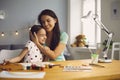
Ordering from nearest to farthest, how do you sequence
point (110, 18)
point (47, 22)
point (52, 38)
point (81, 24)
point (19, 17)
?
point (47, 22) < point (52, 38) < point (110, 18) < point (19, 17) < point (81, 24)

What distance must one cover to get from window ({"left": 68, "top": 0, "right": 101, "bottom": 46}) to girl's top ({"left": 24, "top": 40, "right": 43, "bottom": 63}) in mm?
3308

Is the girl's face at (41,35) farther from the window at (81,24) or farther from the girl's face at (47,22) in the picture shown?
the window at (81,24)

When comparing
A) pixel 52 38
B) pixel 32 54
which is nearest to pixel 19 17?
pixel 52 38

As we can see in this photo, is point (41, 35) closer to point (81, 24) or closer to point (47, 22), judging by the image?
point (47, 22)

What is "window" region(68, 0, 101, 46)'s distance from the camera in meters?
5.55

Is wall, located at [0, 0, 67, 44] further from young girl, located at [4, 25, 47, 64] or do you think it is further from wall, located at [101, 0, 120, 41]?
young girl, located at [4, 25, 47, 64]

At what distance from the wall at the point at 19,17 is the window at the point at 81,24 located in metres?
0.57

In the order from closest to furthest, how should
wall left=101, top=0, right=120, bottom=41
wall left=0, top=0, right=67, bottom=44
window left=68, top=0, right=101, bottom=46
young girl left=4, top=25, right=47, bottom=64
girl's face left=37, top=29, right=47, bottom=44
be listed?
young girl left=4, top=25, right=47, bottom=64 → girl's face left=37, top=29, right=47, bottom=44 → wall left=101, top=0, right=120, bottom=41 → wall left=0, top=0, right=67, bottom=44 → window left=68, top=0, right=101, bottom=46

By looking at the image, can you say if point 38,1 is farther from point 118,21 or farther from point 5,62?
point 5,62

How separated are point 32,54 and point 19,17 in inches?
125

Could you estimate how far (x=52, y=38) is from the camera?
2549mm

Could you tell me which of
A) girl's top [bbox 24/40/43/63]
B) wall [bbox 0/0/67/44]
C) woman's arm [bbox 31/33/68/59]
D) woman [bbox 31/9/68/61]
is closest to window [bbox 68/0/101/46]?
wall [bbox 0/0/67/44]

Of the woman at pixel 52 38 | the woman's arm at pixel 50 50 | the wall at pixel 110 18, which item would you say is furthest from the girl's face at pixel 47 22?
the wall at pixel 110 18

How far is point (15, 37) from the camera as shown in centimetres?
532
